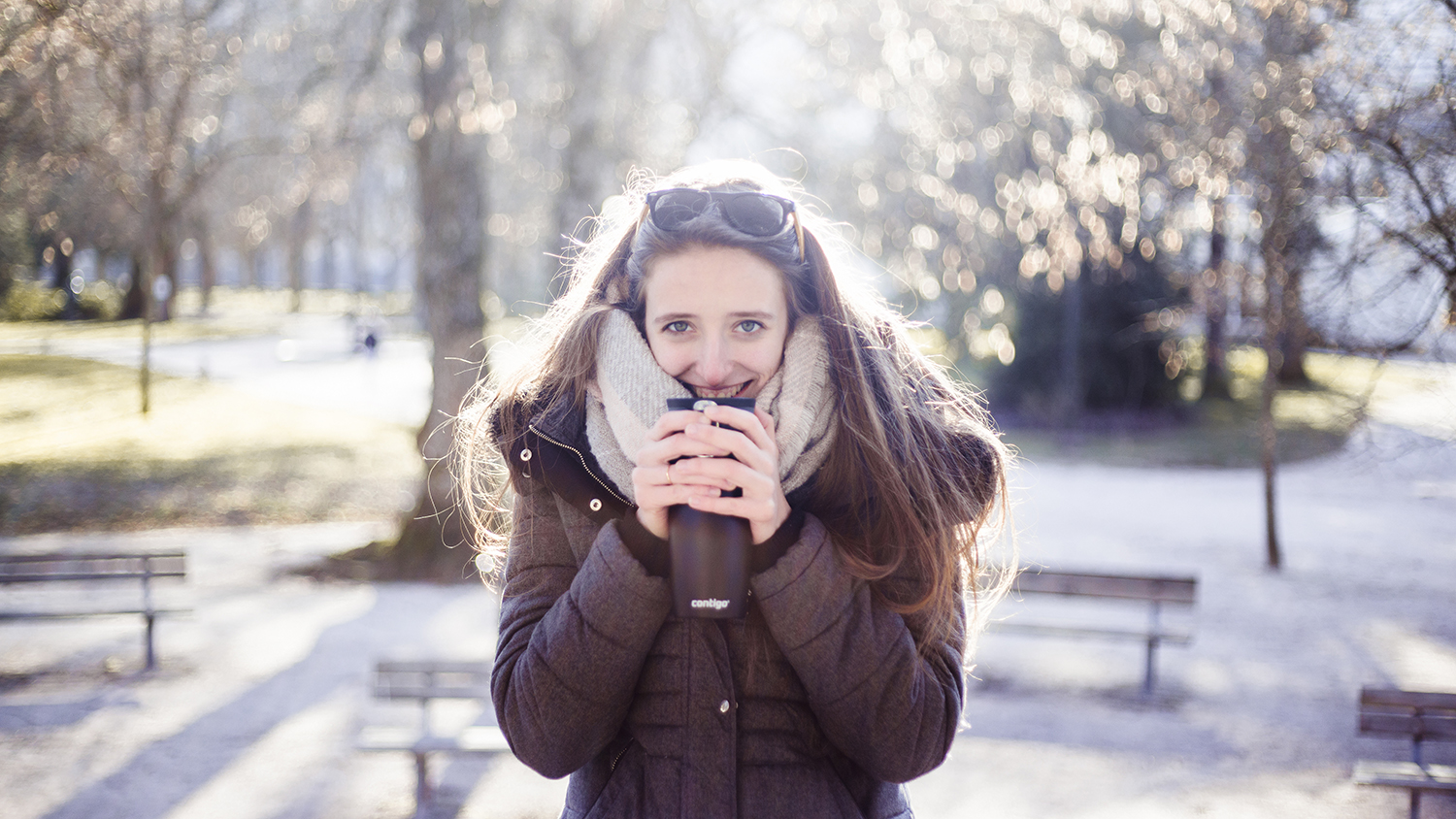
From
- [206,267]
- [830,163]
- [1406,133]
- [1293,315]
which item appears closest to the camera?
[1406,133]

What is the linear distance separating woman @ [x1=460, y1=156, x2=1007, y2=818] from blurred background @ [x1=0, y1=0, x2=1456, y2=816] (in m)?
0.42

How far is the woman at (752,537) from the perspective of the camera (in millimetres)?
1536

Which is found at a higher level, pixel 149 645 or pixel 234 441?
pixel 234 441

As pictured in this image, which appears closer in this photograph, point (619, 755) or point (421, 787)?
point (619, 755)

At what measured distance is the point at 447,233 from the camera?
9.02m

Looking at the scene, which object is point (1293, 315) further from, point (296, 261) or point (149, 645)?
point (296, 261)

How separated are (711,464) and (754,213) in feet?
1.62

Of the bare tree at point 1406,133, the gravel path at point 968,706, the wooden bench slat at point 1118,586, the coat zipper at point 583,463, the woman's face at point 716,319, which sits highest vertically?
the bare tree at point 1406,133

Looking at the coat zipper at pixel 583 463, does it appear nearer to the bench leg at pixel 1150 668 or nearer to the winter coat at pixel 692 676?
the winter coat at pixel 692 676

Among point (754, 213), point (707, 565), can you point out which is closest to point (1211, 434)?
point (754, 213)

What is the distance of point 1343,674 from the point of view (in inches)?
263

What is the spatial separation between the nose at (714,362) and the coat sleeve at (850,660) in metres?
0.28

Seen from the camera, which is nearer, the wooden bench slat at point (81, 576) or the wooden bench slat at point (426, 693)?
the wooden bench slat at point (426, 693)

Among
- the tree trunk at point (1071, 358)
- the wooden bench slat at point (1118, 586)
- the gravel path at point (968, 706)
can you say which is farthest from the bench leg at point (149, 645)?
the tree trunk at point (1071, 358)
